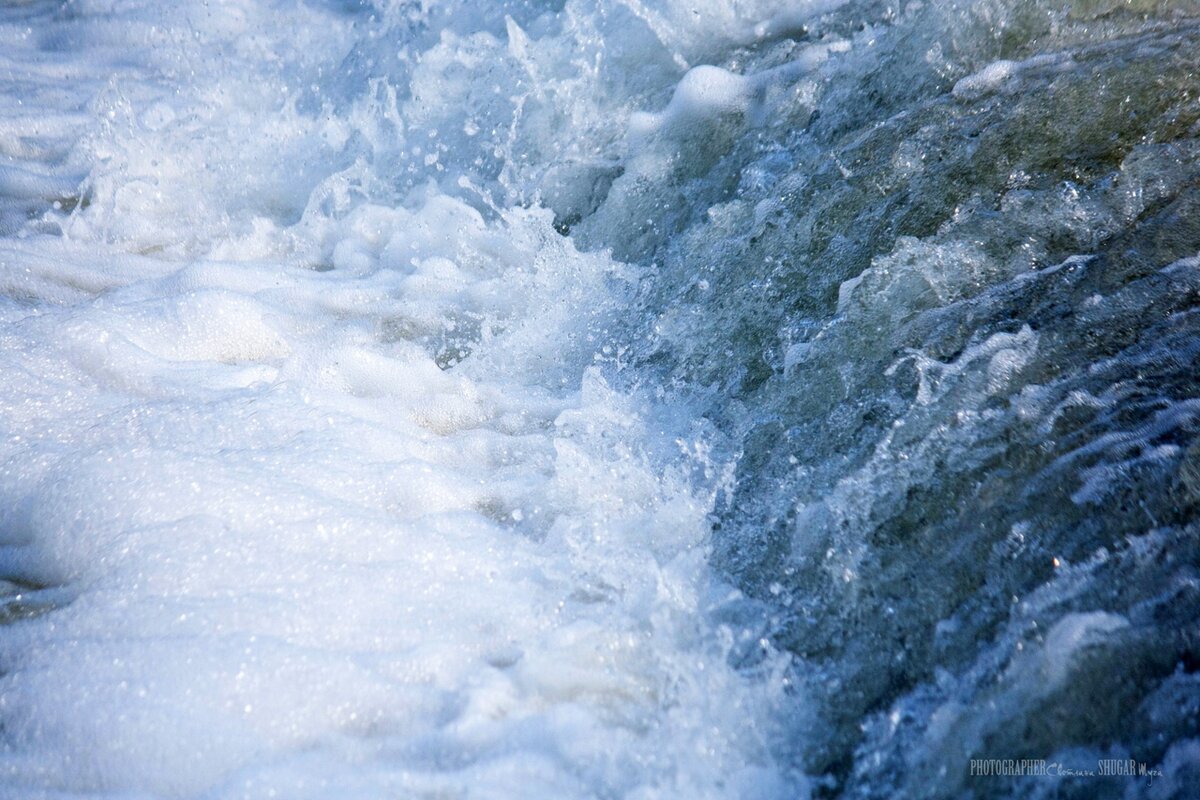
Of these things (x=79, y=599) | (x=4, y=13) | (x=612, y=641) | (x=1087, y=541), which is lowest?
(x=612, y=641)

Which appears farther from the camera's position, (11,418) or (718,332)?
(718,332)

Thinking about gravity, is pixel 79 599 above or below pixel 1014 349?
below

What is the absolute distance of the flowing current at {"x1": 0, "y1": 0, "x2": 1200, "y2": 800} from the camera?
66.3 inches

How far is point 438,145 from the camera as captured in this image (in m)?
4.28

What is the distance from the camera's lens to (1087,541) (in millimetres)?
1683

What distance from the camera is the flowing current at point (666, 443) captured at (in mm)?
1684

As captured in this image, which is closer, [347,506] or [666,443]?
[347,506]

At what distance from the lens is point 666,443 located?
100 inches

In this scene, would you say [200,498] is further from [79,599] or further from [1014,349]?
[1014,349]

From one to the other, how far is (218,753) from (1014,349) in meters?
2.06

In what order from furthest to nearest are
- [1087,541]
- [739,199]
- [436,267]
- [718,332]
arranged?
[436,267], [739,199], [718,332], [1087,541]

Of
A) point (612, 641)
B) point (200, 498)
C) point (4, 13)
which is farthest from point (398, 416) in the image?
point (4, 13)

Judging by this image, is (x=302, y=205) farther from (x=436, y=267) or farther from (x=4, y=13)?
(x=4, y=13)

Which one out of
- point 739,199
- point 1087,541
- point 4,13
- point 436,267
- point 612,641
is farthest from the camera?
point 4,13
